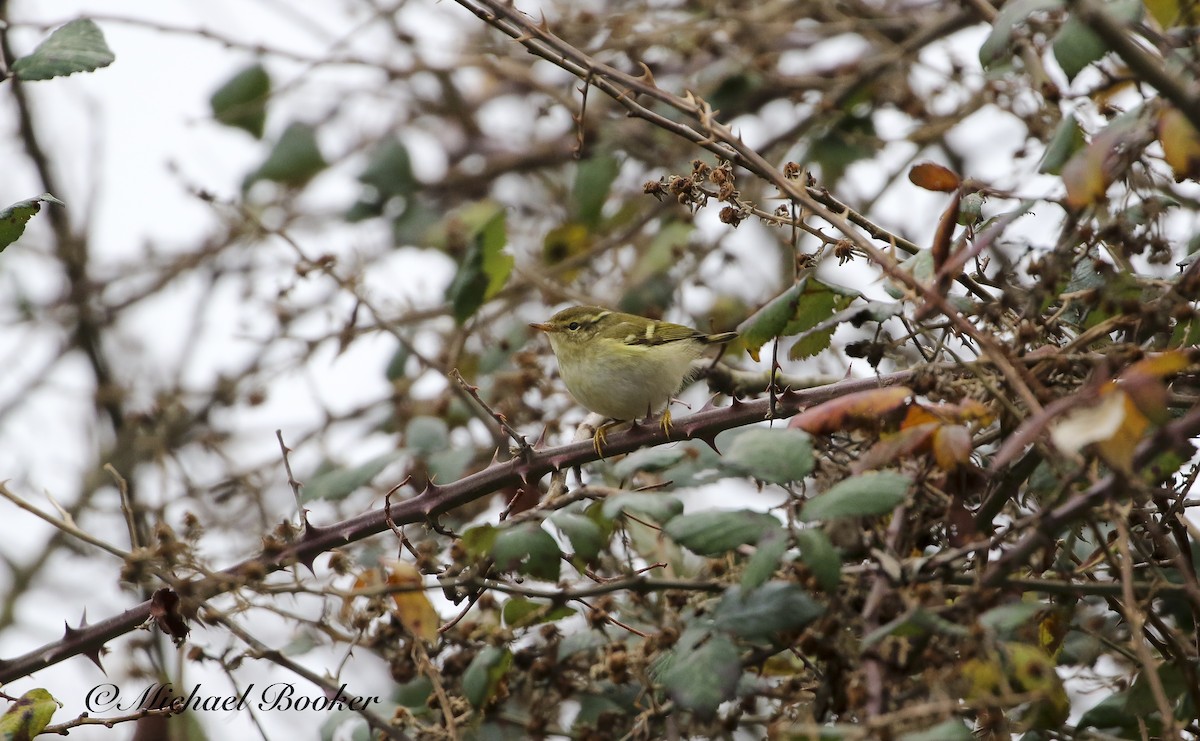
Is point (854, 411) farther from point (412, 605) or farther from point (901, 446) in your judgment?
point (412, 605)

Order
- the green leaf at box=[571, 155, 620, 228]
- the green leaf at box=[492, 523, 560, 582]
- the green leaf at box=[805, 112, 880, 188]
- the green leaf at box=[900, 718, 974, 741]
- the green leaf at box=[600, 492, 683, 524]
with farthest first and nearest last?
1. the green leaf at box=[571, 155, 620, 228]
2. the green leaf at box=[805, 112, 880, 188]
3. the green leaf at box=[492, 523, 560, 582]
4. the green leaf at box=[600, 492, 683, 524]
5. the green leaf at box=[900, 718, 974, 741]

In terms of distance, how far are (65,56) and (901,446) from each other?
205 cm

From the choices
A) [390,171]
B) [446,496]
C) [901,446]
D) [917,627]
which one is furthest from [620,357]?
[917,627]

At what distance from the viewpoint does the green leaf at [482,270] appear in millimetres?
3535

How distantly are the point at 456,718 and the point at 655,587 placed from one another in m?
0.70

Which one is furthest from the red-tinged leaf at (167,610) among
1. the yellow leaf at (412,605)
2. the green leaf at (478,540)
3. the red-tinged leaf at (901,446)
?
the red-tinged leaf at (901,446)

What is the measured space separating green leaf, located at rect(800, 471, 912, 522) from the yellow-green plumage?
2.15 metres

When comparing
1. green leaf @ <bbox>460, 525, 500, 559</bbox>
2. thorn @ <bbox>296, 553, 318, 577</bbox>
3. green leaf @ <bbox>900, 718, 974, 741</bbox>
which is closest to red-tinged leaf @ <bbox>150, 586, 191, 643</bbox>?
thorn @ <bbox>296, 553, 318, 577</bbox>

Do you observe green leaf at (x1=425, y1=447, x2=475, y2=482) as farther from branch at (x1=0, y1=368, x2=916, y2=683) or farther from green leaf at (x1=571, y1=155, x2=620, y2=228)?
green leaf at (x1=571, y1=155, x2=620, y2=228)

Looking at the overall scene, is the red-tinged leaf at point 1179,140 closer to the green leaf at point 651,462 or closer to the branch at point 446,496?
the branch at point 446,496

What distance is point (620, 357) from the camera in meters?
4.27

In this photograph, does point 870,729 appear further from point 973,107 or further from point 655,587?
point 973,107

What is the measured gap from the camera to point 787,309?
2297 millimetres

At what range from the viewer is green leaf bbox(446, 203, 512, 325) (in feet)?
11.6
